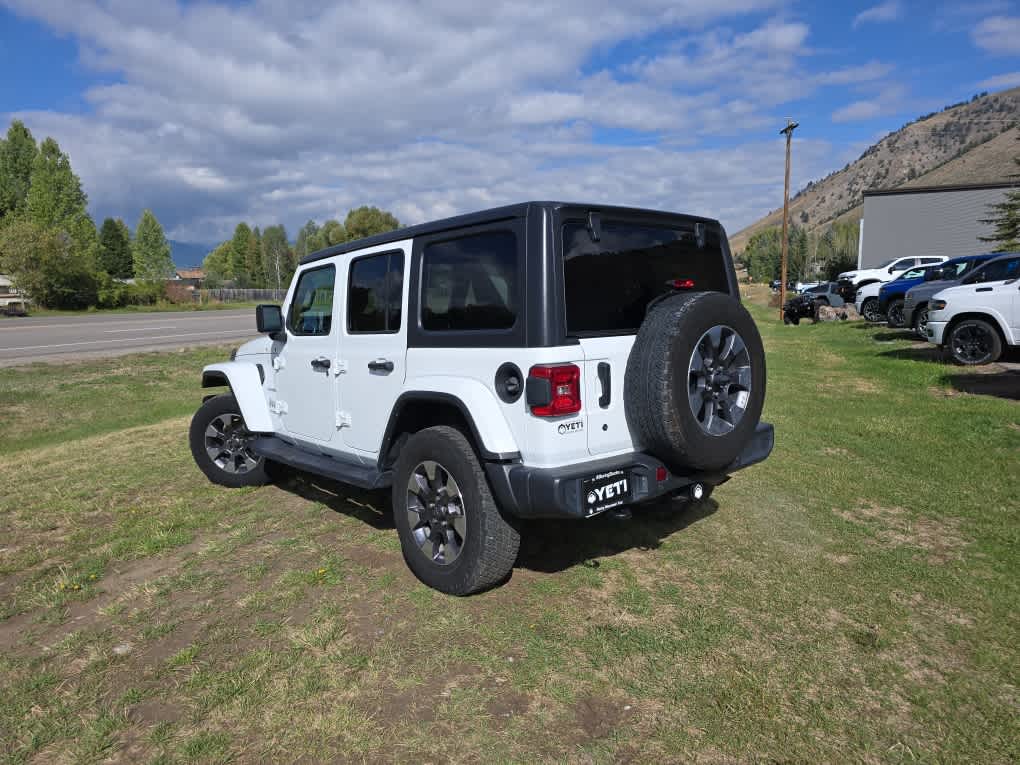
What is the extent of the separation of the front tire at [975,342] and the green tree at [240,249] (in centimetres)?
9900

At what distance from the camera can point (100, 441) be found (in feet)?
25.3

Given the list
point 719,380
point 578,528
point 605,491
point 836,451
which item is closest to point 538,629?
point 605,491

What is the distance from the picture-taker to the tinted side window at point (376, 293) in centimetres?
398

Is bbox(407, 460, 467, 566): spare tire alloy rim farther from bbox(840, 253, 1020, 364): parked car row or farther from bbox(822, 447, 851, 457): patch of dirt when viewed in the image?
bbox(840, 253, 1020, 364): parked car row

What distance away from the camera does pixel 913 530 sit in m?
4.30

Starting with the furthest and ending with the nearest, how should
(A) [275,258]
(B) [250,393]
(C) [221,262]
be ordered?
(C) [221,262] → (A) [275,258] → (B) [250,393]

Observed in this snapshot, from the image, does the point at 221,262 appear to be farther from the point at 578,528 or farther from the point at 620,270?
the point at 620,270

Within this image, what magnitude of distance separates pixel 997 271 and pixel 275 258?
3749 inches

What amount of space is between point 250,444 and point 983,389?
9399 millimetres

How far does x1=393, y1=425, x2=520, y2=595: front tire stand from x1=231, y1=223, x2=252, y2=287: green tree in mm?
101844

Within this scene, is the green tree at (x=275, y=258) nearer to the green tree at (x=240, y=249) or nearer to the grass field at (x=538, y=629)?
the green tree at (x=240, y=249)

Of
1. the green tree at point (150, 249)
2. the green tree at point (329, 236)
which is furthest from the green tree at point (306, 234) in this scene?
the green tree at point (150, 249)

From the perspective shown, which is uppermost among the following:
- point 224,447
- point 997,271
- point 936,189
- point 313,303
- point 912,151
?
point 912,151

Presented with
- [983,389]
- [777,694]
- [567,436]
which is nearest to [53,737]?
[567,436]
